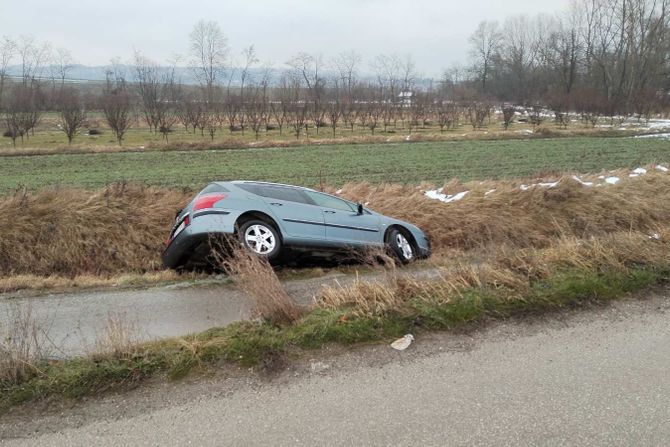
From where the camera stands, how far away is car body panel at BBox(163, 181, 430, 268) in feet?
20.5

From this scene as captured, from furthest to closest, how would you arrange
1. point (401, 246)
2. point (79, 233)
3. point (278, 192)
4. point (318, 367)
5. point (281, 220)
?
point (79, 233) → point (401, 246) → point (278, 192) → point (281, 220) → point (318, 367)

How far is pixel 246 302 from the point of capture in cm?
524

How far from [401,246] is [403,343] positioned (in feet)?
13.9

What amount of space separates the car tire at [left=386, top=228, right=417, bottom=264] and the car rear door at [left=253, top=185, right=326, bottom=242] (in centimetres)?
124

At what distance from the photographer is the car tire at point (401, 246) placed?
759 cm

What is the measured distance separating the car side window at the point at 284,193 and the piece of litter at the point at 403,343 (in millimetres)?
3586

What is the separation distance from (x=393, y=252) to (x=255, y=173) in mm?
11161

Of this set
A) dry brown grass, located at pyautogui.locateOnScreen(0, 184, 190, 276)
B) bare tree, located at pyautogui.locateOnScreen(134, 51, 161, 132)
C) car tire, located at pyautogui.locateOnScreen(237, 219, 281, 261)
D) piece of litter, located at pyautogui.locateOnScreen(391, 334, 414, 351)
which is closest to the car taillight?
car tire, located at pyautogui.locateOnScreen(237, 219, 281, 261)

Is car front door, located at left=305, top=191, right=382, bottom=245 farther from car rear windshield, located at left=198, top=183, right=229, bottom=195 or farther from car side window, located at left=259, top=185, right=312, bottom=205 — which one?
car rear windshield, located at left=198, top=183, right=229, bottom=195

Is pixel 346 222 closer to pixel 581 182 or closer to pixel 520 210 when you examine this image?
pixel 520 210

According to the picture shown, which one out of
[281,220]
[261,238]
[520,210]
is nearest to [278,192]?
[281,220]

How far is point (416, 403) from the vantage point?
2924mm

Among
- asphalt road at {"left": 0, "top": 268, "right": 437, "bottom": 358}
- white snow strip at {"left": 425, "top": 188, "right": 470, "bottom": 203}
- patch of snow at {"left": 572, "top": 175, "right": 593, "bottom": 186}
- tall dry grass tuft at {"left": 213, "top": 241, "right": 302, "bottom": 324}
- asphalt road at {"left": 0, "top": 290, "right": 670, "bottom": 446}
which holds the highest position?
patch of snow at {"left": 572, "top": 175, "right": 593, "bottom": 186}

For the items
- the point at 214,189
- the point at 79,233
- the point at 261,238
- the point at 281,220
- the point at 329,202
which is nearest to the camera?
the point at 261,238
